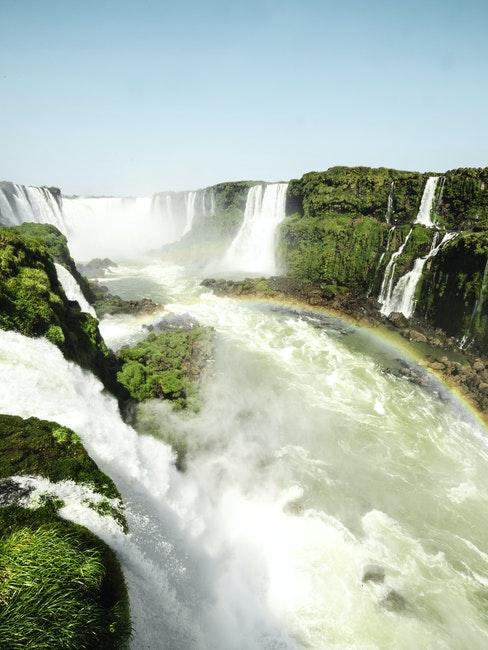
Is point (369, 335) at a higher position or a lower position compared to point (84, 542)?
lower

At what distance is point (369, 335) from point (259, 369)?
12159mm

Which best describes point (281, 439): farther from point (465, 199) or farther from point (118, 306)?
point (465, 199)

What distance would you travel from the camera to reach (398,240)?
119 feet

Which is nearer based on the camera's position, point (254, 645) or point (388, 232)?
point (254, 645)

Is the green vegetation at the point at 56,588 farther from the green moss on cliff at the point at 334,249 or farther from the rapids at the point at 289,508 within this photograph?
the green moss on cliff at the point at 334,249

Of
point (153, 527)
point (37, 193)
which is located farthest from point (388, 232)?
point (37, 193)

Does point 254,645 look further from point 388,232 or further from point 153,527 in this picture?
point 388,232

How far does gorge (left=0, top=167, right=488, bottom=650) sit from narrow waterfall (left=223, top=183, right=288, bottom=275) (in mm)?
14252

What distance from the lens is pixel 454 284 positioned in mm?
29062

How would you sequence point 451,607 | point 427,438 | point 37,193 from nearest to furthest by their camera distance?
point 451,607 → point 427,438 → point 37,193

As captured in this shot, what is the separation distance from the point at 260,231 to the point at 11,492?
166 ft

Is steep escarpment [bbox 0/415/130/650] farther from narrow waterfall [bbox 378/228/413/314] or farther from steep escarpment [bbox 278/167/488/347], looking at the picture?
narrow waterfall [bbox 378/228/413/314]

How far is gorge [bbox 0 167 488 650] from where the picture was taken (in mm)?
8539

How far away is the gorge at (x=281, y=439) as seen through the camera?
336 inches
